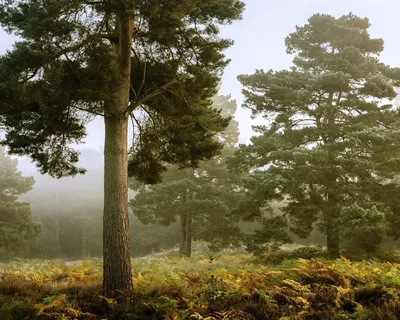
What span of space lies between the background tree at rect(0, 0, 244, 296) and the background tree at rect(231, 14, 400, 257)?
4.86 meters

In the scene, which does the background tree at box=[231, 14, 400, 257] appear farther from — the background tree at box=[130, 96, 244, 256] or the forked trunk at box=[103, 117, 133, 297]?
the forked trunk at box=[103, 117, 133, 297]

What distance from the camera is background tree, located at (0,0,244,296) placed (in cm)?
679

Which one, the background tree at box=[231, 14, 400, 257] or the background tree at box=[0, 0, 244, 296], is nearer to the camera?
the background tree at box=[0, 0, 244, 296]

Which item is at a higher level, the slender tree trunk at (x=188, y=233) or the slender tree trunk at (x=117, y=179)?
the slender tree trunk at (x=117, y=179)

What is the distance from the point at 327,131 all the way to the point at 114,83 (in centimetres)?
1012

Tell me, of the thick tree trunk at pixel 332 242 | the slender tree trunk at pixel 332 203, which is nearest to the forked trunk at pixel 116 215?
the slender tree trunk at pixel 332 203

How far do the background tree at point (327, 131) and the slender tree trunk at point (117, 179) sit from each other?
261 inches

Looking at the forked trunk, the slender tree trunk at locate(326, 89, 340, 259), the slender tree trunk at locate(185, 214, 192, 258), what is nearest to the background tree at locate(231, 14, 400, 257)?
the slender tree trunk at locate(326, 89, 340, 259)

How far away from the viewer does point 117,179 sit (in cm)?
775

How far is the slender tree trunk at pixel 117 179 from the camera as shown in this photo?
735 centimetres

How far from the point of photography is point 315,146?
14.2m

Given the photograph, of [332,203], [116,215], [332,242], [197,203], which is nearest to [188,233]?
[197,203]

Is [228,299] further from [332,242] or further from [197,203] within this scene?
[197,203]

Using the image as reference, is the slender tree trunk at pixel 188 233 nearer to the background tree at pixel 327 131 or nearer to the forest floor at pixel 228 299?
the background tree at pixel 327 131
